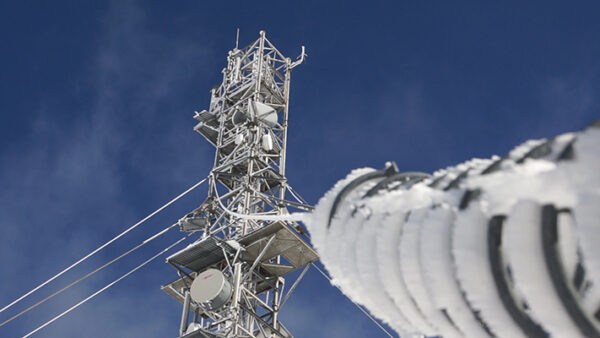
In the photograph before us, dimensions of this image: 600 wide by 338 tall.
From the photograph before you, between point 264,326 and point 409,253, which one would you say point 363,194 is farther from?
point 264,326

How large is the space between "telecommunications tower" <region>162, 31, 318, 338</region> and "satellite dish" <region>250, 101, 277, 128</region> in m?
0.04

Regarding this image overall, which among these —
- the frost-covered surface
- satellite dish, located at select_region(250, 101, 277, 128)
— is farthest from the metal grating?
the frost-covered surface

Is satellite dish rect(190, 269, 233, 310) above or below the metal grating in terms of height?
below

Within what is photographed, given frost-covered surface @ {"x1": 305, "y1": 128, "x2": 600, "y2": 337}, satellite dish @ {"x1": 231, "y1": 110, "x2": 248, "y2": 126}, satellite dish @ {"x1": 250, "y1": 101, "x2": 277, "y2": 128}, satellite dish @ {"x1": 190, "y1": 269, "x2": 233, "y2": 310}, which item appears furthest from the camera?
satellite dish @ {"x1": 231, "y1": 110, "x2": 248, "y2": 126}

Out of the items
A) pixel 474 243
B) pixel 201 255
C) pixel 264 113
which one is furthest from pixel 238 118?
pixel 474 243

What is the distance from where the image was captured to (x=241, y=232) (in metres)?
19.9

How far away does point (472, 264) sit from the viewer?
311 centimetres

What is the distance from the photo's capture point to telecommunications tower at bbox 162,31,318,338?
58.1 ft

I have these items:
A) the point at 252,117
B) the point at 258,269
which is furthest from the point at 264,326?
the point at 252,117

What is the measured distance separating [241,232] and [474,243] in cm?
1717

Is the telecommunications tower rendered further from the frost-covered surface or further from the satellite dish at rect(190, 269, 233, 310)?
the frost-covered surface

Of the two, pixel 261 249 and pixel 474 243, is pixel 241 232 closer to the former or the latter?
pixel 261 249

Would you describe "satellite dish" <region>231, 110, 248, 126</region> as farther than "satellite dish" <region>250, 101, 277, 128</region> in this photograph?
Yes

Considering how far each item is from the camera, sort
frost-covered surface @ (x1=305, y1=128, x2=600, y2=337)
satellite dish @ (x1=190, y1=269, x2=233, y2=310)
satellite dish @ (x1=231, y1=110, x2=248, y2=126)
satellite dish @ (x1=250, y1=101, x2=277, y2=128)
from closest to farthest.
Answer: frost-covered surface @ (x1=305, y1=128, x2=600, y2=337)
satellite dish @ (x1=190, y1=269, x2=233, y2=310)
satellite dish @ (x1=250, y1=101, x2=277, y2=128)
satellite dish @ (x1=231, y1=110, x2=248, y2=126)
